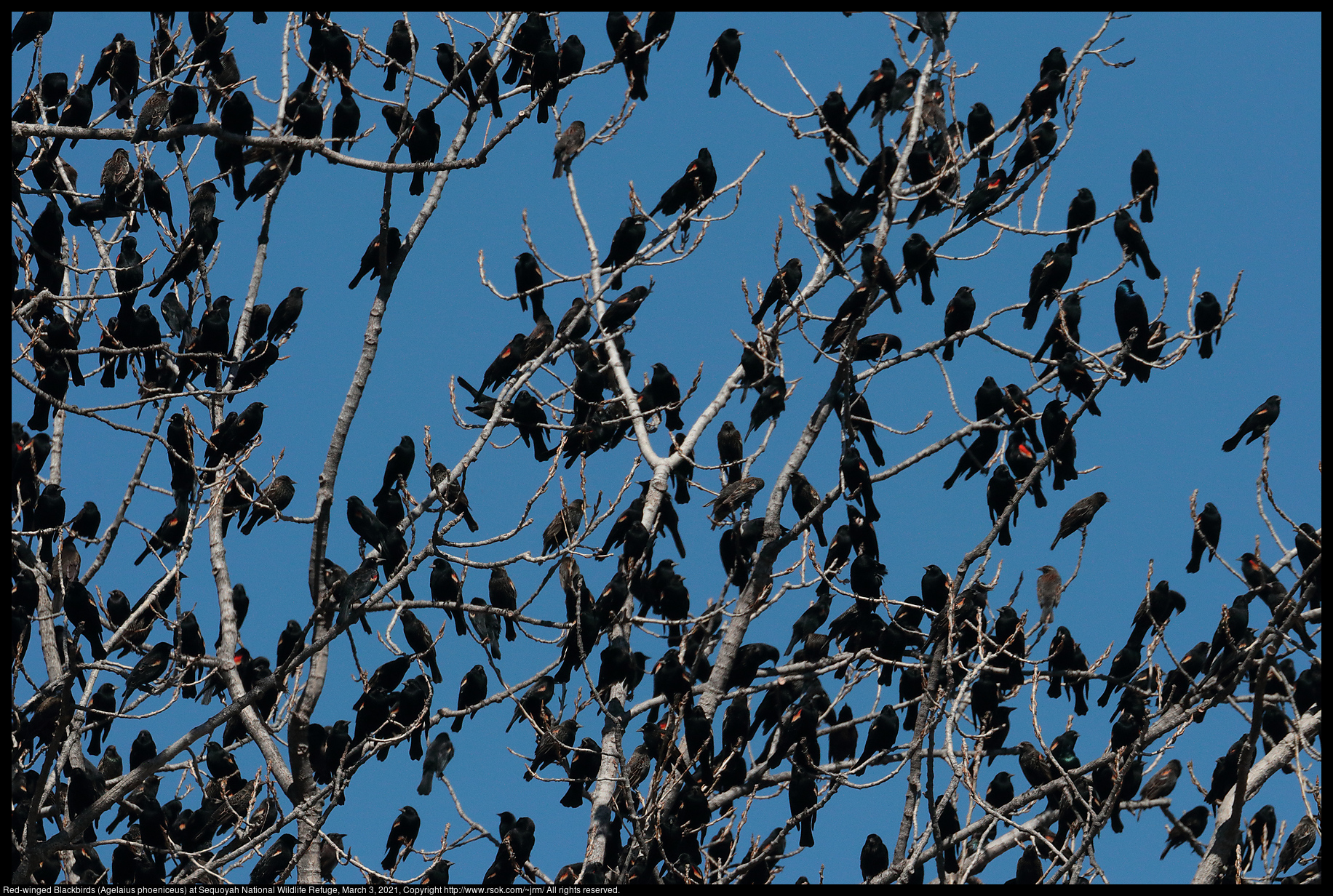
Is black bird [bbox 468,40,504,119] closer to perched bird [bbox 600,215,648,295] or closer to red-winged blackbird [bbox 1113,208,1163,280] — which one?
perched bird [bbox 600,215,648,295]

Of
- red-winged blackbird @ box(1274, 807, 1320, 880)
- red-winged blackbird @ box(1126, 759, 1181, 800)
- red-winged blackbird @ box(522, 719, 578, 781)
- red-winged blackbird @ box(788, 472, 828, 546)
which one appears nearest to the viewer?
red-winged blackbird @ box(522, 719, 578, 781)

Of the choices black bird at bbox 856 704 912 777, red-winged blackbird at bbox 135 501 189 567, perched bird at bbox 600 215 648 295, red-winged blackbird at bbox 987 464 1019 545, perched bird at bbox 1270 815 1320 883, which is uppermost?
perched bird at bbox 600 215 648 295

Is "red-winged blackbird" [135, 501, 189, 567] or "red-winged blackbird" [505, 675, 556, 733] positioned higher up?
"red-winged blackbird" [135, 501, 189, 567]

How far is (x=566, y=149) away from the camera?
1058cm

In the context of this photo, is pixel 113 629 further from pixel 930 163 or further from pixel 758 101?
pixel 930 163

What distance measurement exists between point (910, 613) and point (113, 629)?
207 inches

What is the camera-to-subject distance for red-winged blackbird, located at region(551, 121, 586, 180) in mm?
10539

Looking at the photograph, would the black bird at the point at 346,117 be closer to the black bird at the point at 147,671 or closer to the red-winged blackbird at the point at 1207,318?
the black bird at the point at 147,671

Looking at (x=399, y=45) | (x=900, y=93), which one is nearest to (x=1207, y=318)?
(x=900, y=93)

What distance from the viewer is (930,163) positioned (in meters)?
9.63

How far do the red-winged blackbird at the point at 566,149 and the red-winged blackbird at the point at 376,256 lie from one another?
1314 mm

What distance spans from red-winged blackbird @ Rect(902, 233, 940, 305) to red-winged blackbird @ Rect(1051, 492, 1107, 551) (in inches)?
77.7

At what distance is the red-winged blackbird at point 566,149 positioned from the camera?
10539 millimetres

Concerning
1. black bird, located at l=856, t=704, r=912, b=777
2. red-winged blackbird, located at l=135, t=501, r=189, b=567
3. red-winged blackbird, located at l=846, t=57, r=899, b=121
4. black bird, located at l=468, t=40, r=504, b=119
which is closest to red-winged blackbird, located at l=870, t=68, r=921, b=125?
red-winged blackbird, located at l=846, t=57, r=899, b=121
